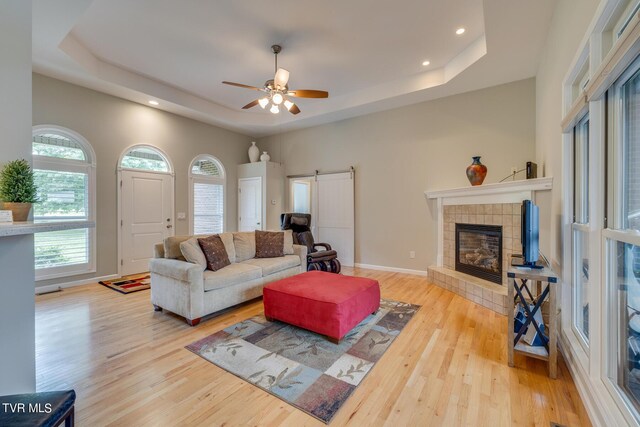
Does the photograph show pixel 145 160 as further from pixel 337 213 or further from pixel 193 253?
pixel 337 213

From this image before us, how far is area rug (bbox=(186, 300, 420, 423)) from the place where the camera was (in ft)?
5.96

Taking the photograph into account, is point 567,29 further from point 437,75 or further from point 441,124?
point 441,124

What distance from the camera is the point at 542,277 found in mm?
1961

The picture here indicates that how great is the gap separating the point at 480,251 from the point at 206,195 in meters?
5.50

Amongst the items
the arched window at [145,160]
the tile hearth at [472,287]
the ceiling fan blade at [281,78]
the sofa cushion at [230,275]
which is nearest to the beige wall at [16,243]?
the sofa cushion at [230,275]

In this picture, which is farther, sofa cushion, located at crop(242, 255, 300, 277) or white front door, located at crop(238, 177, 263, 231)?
white front door, located at crop(238, 177, 263, 231)

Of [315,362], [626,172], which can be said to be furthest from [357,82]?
[315,362]

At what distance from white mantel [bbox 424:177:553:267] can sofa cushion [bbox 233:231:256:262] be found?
10.0ft

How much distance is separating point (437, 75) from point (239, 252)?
4.08 meters

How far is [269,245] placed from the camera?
161 inches

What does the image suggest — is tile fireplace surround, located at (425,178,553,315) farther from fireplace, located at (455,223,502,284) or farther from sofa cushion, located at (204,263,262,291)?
sofa cushion, located at (204,263,262,291)

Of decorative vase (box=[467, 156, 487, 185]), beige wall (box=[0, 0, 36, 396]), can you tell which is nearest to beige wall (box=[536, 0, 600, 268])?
decorative vase (box=[467, 156, 487, 185])

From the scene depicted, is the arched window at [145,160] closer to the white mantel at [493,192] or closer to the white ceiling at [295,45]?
the white ceiling at [295,45]

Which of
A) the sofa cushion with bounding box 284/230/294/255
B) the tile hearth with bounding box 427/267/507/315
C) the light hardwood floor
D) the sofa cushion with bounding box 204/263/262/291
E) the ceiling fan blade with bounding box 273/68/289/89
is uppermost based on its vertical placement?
the ceiling fan blade with bounding box 273/68/289/89
